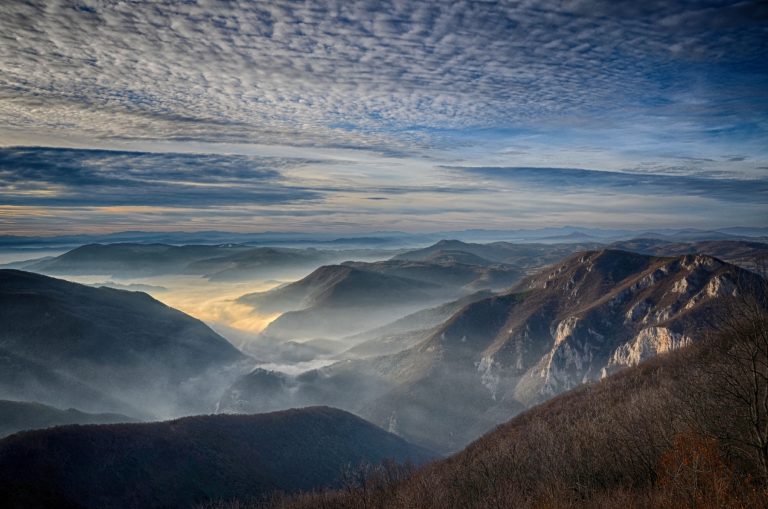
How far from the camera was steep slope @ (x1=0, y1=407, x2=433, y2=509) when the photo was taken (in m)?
85.6

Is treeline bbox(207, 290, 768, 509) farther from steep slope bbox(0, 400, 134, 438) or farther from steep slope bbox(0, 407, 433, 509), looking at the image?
steep slope bbox(0, 400, 134, 438)

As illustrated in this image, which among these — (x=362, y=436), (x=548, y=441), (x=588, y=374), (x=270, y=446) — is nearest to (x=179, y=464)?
(x=270, y=446)

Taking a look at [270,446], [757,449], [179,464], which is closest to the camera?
[757,449]

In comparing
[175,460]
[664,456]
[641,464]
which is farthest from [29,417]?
[664,456]

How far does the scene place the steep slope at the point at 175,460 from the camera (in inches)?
3369

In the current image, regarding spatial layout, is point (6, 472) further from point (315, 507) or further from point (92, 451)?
point (315, 507)

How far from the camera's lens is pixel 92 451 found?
97562 millimetres

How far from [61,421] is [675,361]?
19651 cm

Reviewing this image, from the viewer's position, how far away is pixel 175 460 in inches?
4193

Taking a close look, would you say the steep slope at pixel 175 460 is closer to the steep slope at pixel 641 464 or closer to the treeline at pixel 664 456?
the steep slope at pixel 641 464

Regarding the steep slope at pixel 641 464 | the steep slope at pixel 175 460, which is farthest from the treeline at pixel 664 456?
the steep slope at pixel 175 460

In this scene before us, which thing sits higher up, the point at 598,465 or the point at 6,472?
the point at 598,465

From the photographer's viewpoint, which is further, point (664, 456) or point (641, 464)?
point (641, 464)

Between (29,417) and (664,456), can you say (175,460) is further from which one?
(664,456)
